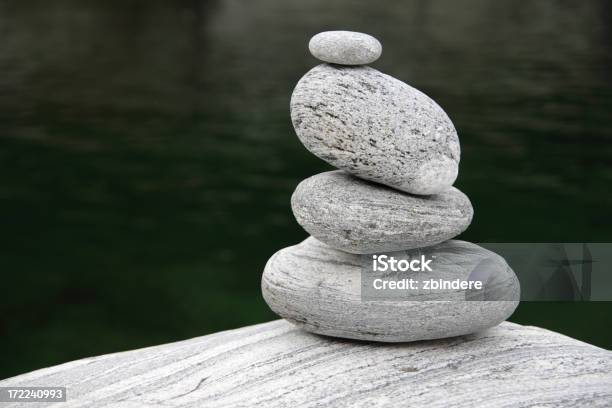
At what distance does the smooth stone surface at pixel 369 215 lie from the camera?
4.99m

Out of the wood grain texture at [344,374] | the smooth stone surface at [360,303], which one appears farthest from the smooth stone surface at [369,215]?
the wood grain texture at [344,374]

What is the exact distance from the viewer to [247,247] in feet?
34.4

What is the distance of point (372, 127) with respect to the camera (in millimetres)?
4910

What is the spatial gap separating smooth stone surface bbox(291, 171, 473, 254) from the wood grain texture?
67 centimetres

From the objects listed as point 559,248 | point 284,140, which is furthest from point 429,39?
point 559,248

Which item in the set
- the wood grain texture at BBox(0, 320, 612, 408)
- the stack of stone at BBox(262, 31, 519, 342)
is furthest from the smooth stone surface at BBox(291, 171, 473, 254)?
the wood grain texture at BBox(0, 320, 612, 408)

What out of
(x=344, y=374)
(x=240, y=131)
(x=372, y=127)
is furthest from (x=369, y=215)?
(x=240, y=131)

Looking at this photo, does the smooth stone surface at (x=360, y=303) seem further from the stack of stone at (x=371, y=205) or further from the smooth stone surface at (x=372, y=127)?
the smooth stone surface at (x=372, y=127)

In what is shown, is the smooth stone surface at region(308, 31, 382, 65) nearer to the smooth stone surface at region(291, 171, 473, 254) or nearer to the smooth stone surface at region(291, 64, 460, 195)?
the smooth stone surface at region(291, 64, 460, 195)

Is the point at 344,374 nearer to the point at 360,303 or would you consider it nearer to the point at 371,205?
the point at 360,303

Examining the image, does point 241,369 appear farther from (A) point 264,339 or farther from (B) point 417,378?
(B) point 417,378

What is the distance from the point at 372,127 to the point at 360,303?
1.00 metres

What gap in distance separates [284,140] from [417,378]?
978 cm

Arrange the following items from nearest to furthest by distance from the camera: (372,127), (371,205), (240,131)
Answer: (372,127) < (371,205) < (240,131)
